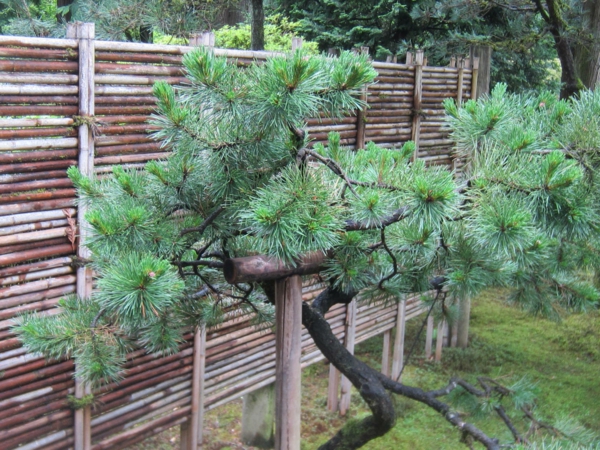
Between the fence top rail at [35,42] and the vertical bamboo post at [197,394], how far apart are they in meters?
1.67

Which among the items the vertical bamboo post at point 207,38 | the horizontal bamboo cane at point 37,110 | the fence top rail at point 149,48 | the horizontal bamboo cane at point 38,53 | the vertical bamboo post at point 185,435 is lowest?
the vertical bamboo post at point 185,435

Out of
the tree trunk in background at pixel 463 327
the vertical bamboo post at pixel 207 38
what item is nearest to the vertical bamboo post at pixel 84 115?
the vertical bamboo post at pixel 207 38

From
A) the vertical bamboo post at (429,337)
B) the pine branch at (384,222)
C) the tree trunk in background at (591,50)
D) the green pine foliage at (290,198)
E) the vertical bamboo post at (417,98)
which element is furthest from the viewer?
the tree trunk in background at (591,50)

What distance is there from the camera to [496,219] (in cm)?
178

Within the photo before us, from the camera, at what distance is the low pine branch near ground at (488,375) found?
199 inches

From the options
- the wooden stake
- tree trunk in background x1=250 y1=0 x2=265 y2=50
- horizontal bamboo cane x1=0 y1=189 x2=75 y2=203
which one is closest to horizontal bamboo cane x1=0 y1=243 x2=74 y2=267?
horizontal bamboo cane x1=0 y1=189 x2=75 y2=203

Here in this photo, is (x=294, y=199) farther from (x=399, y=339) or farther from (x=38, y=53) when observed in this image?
(x=399, y=339)

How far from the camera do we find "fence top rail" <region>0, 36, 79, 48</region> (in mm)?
2717

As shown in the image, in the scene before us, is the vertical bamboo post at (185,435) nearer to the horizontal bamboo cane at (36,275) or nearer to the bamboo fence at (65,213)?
the bamboo fence at (65,213)

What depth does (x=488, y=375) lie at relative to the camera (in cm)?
621

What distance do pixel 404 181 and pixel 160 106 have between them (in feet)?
2.39

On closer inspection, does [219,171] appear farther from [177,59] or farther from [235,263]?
[177,59]

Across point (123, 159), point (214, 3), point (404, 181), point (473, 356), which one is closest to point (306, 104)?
point (404, 181)

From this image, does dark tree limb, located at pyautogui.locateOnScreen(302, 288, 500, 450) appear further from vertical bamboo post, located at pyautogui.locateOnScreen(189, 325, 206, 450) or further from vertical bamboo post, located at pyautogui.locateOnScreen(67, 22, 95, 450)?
vertical bamboo post, located at pyautogui.locateOnScreen(67, 22, 95, 450)
